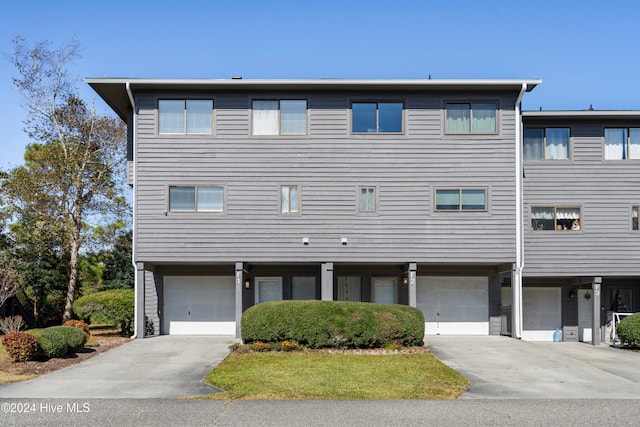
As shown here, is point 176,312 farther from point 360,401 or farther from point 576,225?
point 576,225

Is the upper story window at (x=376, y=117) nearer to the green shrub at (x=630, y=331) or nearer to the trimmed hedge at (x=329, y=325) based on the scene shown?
the trimmed hedge at (x=329, y=325)

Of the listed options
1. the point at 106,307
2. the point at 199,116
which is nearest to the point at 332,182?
the point at 199,116

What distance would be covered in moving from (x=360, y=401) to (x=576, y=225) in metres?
12.7

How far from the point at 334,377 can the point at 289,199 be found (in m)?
7.82

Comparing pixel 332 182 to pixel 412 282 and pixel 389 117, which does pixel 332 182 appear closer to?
pixel 389 117

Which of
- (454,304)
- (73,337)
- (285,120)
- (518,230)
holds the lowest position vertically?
(73,337)

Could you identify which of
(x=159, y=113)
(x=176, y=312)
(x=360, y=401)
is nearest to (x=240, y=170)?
(x=159, y=113)

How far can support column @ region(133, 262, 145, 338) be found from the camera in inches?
773

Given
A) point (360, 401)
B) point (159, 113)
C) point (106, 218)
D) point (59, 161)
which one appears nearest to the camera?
point (360, 401)

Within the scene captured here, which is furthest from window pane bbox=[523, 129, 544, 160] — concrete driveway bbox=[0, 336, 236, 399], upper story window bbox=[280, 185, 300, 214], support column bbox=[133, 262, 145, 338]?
support column bbox=[133, 262, 145, 338]

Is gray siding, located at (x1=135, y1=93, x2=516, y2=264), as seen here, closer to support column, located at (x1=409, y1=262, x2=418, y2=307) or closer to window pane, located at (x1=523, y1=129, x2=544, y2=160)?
support column, located at (x1=409, y1=262, x2=418, y2=307)

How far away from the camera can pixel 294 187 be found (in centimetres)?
1995

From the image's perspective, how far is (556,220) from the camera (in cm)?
2088

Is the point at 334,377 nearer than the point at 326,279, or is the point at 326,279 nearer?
the point at 334,377
